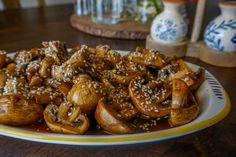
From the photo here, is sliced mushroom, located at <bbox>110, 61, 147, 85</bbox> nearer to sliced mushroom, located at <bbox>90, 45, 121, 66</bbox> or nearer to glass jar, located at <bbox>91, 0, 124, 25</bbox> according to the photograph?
sliced mushroom, located at <bbox>90, 45, 121, 66</bbox>

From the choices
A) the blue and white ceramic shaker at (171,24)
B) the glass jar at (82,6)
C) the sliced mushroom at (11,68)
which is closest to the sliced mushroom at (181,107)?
the sliced mushroom at (11,68)

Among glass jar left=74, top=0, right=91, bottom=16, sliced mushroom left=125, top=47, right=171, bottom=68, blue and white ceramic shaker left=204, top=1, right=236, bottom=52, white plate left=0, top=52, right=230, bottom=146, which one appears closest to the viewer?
white plate left=0, top=52, right=230, bottom=146

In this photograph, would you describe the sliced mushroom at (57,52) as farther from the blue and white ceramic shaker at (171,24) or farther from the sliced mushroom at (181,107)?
the blue and white ceramic shaker at (171,24)

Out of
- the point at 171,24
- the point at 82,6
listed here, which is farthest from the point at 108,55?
the point at 82,6

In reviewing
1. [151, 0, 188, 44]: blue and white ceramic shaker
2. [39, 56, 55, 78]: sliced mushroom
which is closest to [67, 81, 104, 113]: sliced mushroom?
[39, 56, 55, 78]: sliced mushroom

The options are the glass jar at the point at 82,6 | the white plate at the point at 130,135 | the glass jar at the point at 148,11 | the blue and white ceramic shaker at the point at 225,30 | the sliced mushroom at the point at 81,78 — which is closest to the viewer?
the white plate at the point at 130,135

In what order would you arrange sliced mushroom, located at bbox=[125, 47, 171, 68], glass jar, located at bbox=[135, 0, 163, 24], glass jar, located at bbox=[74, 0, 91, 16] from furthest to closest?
glass jar, located at bbox=[74, 0, 91, 16]
glass jar, located at bbox=[135, 0, 163, 24]
sliced mushroom, located at bbox=[125, 47, 171, 68]

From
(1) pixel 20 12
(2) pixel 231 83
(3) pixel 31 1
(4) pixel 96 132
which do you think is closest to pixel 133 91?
(4) pixel 96 132
